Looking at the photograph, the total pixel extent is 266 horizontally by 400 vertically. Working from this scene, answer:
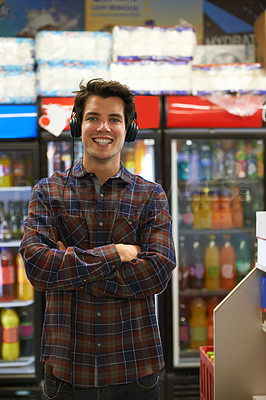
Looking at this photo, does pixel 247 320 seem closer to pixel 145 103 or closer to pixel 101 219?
pixel 101 219

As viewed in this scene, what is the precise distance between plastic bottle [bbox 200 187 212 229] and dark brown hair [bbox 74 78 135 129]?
1.89 m

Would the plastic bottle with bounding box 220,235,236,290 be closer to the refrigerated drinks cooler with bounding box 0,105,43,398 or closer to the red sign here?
the red sign

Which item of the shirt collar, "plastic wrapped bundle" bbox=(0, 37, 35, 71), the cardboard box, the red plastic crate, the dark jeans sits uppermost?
the cardboard box

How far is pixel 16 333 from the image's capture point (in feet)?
12.0

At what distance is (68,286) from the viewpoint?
1771 mm

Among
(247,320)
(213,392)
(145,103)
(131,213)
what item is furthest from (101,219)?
(145,103)

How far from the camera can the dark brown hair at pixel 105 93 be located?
1922 mm

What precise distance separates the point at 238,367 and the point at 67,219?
41.4 inches

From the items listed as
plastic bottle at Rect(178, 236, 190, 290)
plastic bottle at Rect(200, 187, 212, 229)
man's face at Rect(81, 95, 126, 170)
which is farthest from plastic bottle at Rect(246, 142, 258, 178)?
man's face at Rect(81, 95, 126, 170)

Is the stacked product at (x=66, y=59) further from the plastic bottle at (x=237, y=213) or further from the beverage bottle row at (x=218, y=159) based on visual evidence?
the plastic bottle at (x=237, y=213)

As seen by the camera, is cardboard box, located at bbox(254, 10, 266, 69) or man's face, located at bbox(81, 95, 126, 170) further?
cardboard box, located at bbox(254, 10, 266, 69)

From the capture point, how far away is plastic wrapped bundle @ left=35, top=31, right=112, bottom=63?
3.48 metres

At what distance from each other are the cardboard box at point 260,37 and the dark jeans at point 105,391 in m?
2.95

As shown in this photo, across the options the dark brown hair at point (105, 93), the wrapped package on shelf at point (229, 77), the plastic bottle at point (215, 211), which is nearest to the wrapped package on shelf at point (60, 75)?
the wrapped package on shelf at point (229, 77)
